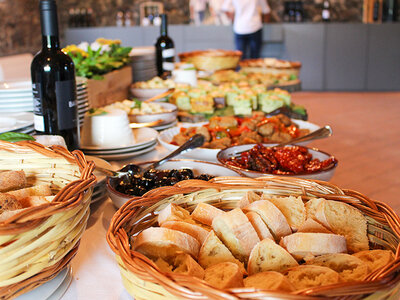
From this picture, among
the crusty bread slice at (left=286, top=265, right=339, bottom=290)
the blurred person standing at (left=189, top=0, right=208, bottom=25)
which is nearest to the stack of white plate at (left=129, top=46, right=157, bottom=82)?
the crusty bread slice at (left=286, top=265, right=339, bottom=290)

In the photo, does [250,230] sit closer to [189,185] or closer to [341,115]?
[189,185]

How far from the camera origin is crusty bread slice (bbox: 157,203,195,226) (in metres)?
0.81

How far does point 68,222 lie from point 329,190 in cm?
52

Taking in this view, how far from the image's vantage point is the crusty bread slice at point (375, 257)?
2.31 feet

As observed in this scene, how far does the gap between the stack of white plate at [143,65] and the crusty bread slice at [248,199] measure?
211 cm

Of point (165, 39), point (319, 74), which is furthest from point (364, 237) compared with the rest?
point (319, 74)

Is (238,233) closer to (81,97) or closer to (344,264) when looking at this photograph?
(344,264)

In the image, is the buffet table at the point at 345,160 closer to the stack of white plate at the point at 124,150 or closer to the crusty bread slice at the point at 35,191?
the stack of white plate at the point at 124,150

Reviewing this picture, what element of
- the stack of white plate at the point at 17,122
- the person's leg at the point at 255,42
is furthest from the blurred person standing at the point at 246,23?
the stack of white plate at the point at 17,122

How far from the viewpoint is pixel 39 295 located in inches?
29.0

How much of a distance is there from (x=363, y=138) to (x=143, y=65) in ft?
9.43

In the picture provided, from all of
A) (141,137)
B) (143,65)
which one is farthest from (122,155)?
(143,65)

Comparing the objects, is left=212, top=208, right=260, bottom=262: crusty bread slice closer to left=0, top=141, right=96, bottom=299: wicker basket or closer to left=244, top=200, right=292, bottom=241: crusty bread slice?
left=244, top=200, right=292, bottom=241: crusty bread slice

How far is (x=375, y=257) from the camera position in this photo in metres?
0.73
